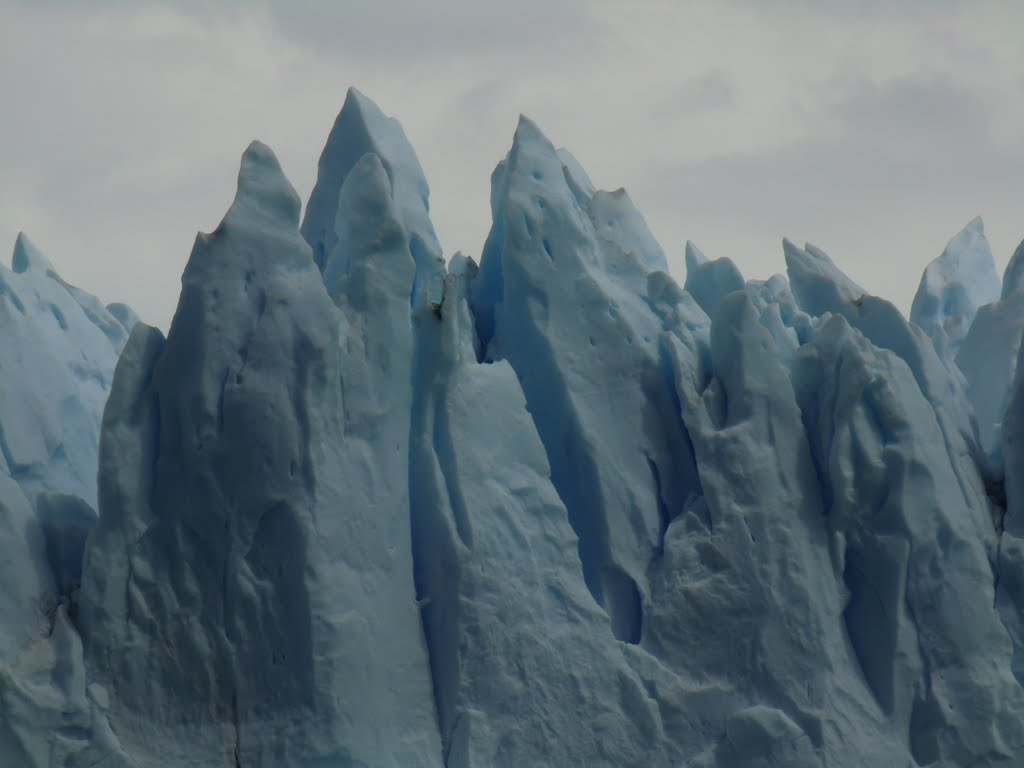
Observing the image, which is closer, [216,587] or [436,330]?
[216,587]

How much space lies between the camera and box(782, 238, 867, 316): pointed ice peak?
12594mm

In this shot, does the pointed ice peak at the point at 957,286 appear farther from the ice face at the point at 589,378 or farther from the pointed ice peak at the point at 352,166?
the pointed ice peak at the point at 352,166

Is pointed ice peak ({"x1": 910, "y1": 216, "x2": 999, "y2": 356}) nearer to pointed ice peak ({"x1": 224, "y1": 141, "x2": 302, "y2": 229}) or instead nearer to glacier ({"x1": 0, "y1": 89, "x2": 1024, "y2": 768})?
glacier ({"x1": 0, "y1": 89, "x2": 1024, "y2": 768})

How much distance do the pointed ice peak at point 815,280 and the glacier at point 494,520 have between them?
778 millimetres

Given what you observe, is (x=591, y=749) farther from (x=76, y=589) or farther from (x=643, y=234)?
(x=643, y=234)

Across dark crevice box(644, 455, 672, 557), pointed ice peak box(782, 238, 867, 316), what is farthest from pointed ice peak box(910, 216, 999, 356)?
dark crevice box(644, 455, 672, 557)

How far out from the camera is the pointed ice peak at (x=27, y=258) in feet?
48.6

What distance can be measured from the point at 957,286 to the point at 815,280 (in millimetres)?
3298

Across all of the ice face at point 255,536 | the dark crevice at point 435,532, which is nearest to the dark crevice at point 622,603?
the dark crevice at point 435,532

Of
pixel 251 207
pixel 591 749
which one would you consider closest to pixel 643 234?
pixel 251 207

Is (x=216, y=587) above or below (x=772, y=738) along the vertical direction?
above

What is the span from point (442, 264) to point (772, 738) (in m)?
4.22

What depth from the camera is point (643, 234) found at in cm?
1301

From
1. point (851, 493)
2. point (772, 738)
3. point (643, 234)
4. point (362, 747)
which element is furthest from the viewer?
point (643, 234)
